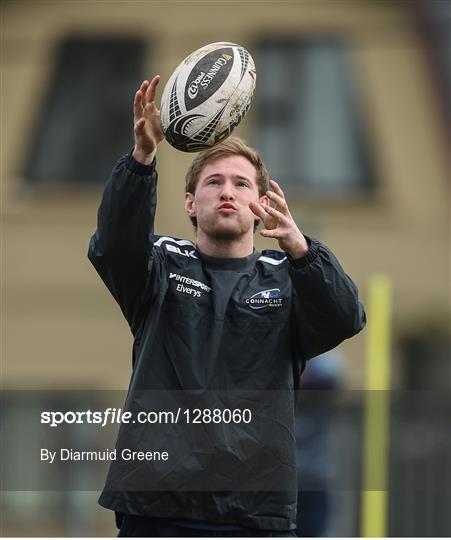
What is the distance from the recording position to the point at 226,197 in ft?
14.1

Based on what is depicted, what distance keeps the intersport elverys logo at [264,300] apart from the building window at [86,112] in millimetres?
9763

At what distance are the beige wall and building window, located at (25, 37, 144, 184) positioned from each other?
16cm

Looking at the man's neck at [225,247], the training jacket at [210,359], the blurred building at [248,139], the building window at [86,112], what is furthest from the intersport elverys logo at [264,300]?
the building window at [86,112]

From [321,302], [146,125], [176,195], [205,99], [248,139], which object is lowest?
[321,302]

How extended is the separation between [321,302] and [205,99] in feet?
2.48

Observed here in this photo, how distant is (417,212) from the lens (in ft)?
45.5

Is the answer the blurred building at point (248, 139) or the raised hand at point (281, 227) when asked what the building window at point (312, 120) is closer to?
the blurred building at point (248, 139)

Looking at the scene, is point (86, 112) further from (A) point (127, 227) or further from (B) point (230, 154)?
(A) point (127, 227)

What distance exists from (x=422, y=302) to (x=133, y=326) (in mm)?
9517

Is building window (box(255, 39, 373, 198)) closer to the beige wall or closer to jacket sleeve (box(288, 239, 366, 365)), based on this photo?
the beige wall

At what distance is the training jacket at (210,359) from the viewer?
4172 millimetres

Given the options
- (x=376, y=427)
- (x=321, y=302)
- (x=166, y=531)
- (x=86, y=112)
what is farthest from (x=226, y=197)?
(x=86, y=112)

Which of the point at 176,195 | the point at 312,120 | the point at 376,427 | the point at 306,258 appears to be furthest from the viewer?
the point at 312,120

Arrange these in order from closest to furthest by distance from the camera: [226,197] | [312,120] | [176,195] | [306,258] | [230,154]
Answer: [306,258], [226,197], [230,154], [176,195], [312,120]
